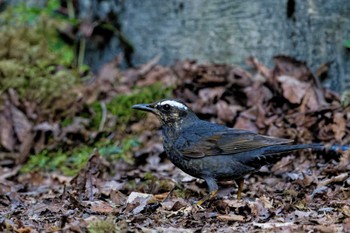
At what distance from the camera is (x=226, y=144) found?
6.57 meters

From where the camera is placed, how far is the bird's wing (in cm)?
645

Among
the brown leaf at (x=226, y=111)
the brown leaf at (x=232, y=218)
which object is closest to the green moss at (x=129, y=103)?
the brown leaf at (x=226, y=111)

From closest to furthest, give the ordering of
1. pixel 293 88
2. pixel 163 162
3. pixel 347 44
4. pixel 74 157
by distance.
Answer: pixel 163 162
pixel 347 44
pixel 293 88
pixel 74 157

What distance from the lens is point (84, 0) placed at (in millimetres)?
11094

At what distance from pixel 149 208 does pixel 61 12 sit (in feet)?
20.5

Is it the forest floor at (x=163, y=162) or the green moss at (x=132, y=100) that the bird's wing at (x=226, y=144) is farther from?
the green moss at (x=132, y=100)

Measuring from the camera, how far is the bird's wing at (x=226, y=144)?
6453mm

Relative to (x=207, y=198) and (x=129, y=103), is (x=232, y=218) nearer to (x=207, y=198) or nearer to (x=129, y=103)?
(x=207, y=198)

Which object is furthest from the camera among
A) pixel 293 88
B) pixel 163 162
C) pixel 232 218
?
pixel 293 88

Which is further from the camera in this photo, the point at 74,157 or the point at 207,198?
the point at 74,157

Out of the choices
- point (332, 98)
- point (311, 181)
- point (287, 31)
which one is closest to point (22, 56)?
point (287, 31)

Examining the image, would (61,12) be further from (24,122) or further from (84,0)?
(24,122)

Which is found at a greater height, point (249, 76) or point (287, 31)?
point (287, 31)

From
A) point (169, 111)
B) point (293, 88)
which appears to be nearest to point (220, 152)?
point (169, 111)
